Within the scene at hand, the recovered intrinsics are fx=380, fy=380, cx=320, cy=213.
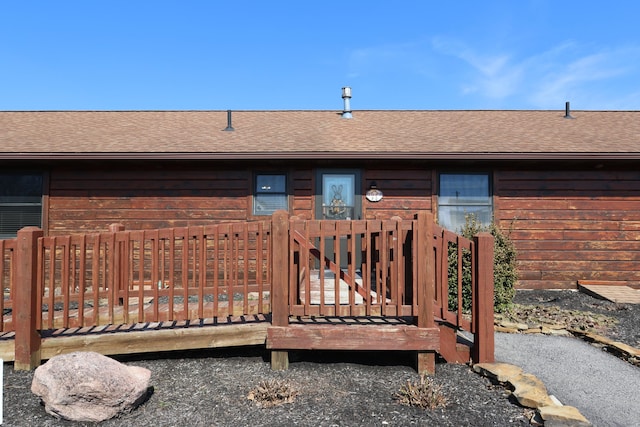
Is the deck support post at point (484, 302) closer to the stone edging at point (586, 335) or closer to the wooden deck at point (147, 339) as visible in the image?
the stone edging at point (586, 335)

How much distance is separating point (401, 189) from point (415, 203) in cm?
42

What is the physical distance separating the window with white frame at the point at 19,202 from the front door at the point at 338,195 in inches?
237

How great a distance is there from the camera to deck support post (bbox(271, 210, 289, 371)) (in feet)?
12.1

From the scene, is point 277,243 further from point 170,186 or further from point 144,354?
point 170,186

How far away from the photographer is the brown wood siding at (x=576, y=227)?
7988 millimetres

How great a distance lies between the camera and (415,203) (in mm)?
8062

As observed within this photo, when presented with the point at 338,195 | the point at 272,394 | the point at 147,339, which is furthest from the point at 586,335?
the point at 147,339

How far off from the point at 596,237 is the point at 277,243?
7.57m

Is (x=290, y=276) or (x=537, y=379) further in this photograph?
(x=290, y=276)

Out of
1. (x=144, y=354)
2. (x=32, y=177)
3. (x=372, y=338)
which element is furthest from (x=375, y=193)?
(x=32, y=177)

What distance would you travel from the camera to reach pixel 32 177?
8133 millimetres

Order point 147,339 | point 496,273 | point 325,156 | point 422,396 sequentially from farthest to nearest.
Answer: point 325,156, point 496,273, point 147,339, point 422,396

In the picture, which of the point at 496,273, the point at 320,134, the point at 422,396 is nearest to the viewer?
the point at 422,396

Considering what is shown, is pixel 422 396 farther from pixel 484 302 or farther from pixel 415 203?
pixel 415 203
